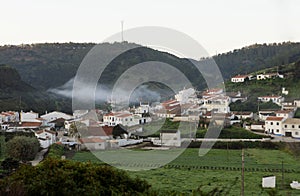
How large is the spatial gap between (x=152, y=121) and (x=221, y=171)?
18330 millimetres

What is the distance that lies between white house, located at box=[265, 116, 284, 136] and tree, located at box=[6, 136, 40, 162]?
1495cm

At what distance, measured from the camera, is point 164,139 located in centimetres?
→ 2491

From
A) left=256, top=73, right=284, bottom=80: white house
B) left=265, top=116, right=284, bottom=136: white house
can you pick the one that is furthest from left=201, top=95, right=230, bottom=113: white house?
left=256, top=73, right=284, bottom=80: white house

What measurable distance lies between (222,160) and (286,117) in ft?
36.2

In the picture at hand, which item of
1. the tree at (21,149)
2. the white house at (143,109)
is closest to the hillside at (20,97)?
the white house at (143,109)

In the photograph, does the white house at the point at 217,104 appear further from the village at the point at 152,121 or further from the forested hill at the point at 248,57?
the forested hill at the point at 248,57

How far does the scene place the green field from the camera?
13.3 metres

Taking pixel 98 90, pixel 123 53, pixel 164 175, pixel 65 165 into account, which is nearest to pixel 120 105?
pixel 98 90

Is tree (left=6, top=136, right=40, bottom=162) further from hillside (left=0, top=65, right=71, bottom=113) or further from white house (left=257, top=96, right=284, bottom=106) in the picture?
white house (left=257, top=96, right=284, bottom=106)

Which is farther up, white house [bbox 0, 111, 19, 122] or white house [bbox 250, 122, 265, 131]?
white house [bbox 0, 111, 19, 122]

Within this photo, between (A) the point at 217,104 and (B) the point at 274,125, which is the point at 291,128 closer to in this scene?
(B) the point at 274,125

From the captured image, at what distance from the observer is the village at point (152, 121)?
25.0m

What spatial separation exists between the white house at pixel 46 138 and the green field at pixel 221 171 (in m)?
3.51

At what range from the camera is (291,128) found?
26.3 m
